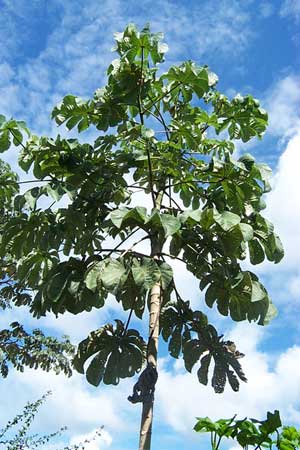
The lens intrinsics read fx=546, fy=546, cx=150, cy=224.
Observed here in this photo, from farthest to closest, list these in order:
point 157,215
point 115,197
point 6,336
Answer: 1. point 6,336
2. point 115,197
3. point 157,215

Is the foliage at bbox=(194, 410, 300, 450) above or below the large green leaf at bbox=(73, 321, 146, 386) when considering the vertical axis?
below

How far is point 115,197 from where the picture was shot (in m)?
3.25

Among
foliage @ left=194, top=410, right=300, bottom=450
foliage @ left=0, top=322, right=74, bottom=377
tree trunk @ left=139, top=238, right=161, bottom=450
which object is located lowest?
foliage @ left=194, top=410, right=300, bottom=450

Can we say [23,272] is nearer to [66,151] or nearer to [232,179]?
[66,151]

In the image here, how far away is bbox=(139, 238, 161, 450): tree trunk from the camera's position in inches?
95.6

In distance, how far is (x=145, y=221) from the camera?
2.38 m

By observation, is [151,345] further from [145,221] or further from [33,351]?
[33,351]

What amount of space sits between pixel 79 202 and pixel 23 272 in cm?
51

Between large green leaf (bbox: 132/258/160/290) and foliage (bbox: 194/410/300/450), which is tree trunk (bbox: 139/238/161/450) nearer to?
large green leaf (bbox: 132/258/160/290)

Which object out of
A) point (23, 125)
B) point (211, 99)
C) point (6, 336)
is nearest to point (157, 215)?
point (23, 125)

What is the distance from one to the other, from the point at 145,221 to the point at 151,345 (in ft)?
2.28

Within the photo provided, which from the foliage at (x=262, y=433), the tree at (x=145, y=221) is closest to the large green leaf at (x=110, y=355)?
the tree at (x=145, y=221)

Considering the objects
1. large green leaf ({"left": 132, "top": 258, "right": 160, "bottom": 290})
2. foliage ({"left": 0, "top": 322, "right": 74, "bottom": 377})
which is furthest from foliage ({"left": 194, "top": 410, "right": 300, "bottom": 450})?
foliage ({"left": 0, "top": 322, "right": 74, "bottom": 377})

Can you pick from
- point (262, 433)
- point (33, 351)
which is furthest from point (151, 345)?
point (33, 351)
